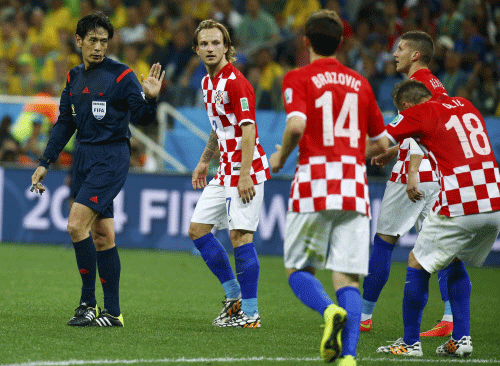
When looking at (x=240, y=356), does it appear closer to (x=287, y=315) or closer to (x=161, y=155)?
(x=287, y=315)

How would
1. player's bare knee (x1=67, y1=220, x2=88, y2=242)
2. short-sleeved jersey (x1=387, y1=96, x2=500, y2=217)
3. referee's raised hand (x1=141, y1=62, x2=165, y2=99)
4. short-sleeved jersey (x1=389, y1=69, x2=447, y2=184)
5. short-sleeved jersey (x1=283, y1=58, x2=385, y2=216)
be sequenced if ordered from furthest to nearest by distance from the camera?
short-sleeved jersey (x1=389, y1=69, x2=447, y2=184), player's bare knee (x1=67, y1=220, x2=88, y2=242), referee's raised hand (x1=141, y1=62, x2=165, y2=99), short-sleeved jersey (x1=387, y1=96, x2=500, y2=217), short-sleeved jersey (x1=283, y1=58, x2=385, y2=216)

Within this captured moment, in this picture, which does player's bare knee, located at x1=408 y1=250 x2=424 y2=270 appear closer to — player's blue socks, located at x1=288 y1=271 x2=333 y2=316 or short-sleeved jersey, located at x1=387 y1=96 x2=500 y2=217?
short-sleeved jersey, located at x1=387 y1=96 x2=500 y2=217

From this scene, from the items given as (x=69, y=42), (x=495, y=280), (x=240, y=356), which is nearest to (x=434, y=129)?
(x=240, y=356)

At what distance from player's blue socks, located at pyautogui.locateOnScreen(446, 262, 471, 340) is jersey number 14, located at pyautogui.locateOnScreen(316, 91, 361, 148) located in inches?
55.3

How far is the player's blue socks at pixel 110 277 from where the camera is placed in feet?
17.9

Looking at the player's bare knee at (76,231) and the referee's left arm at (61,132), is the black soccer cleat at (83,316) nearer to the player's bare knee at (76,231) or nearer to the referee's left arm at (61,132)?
the player's bare knee at (76,231)

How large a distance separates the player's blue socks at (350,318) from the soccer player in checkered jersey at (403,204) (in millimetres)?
1754

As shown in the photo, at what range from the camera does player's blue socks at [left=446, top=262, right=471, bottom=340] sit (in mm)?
4781

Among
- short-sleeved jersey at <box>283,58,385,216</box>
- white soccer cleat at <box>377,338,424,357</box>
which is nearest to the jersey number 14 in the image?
short-sleeved jersey at <box>283,58,385,216</box>

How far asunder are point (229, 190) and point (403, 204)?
4.47 ft

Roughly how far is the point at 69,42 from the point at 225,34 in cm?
917

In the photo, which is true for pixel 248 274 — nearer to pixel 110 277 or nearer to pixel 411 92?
pixel 110 277

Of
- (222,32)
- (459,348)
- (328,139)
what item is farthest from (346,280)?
(222,32)

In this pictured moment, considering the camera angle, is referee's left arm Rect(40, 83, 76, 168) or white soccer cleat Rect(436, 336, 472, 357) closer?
white soccer cleat Rect(436, 336, 472, 357)
